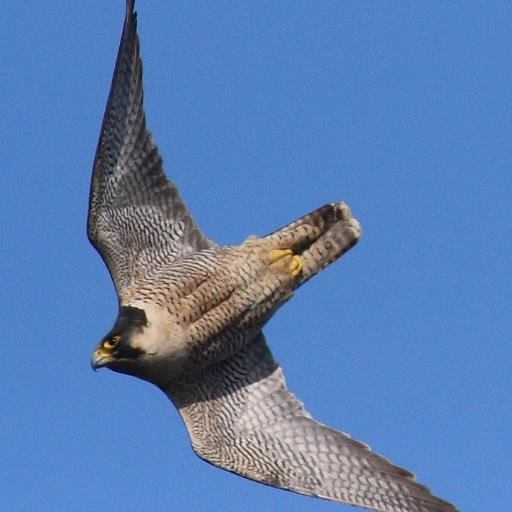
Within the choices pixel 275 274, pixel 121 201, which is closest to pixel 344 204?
pixel 275 274

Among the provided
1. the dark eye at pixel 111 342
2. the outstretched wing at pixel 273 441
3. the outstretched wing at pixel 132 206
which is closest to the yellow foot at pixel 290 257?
the outstretched wing at pixel 132 206

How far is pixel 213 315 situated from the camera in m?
18.5

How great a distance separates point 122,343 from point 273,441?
2298 millimetres

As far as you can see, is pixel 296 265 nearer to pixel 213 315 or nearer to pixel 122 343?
pixel 213 315

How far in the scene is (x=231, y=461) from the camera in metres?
19.0

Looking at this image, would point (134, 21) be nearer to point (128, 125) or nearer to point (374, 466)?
point (128, 125)

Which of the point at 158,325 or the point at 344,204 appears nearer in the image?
the point at 158,325

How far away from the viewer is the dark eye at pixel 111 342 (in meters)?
18.1

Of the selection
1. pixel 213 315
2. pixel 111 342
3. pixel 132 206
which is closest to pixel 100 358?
pixel 111 342

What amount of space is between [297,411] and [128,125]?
153 inches

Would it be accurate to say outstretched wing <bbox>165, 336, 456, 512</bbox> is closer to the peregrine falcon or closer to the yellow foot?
the peregrine falcon

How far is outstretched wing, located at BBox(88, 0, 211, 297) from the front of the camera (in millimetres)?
19516

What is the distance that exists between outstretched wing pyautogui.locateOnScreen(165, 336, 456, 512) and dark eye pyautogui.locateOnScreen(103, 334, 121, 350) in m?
1.38

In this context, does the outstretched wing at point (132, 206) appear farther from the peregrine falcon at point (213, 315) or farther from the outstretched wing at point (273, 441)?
the outstretched wing at point (273, 441)
